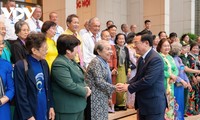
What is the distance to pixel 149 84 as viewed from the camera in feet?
11.8

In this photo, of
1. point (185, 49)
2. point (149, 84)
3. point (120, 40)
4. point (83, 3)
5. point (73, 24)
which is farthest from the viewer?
point (83, 3)

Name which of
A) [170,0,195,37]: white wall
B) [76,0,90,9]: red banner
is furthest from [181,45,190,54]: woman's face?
[170,0,195,37]: white wall

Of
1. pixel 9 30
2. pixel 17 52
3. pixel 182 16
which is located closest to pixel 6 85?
pixel 17 52

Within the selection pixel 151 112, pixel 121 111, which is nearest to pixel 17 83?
pixel 151 112

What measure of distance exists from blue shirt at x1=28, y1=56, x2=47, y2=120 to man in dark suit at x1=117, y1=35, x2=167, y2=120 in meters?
1.30

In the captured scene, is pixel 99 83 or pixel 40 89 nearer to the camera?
pixel 40 89

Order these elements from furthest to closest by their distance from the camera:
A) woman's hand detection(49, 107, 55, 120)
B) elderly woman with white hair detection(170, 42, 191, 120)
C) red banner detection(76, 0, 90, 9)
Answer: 1. red banner detection(76, 0, 90, 9)
2. elderly woman with white hair detection(170, 42, 191, 120)
3. woman's hand detection(49, 107, 55, 120)

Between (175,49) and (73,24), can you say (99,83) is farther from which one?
(175,49)

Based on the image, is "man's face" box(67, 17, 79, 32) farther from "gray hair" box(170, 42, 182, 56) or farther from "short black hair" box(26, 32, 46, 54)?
"gray hair" box(170, 42, 182, 56)

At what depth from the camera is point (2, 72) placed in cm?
293

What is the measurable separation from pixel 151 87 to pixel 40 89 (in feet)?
5.15

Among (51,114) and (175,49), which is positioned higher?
(175,49)

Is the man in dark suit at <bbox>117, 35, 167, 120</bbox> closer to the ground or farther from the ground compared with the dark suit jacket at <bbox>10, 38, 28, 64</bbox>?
closer to the ground

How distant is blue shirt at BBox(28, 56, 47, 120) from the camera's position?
3.02m
